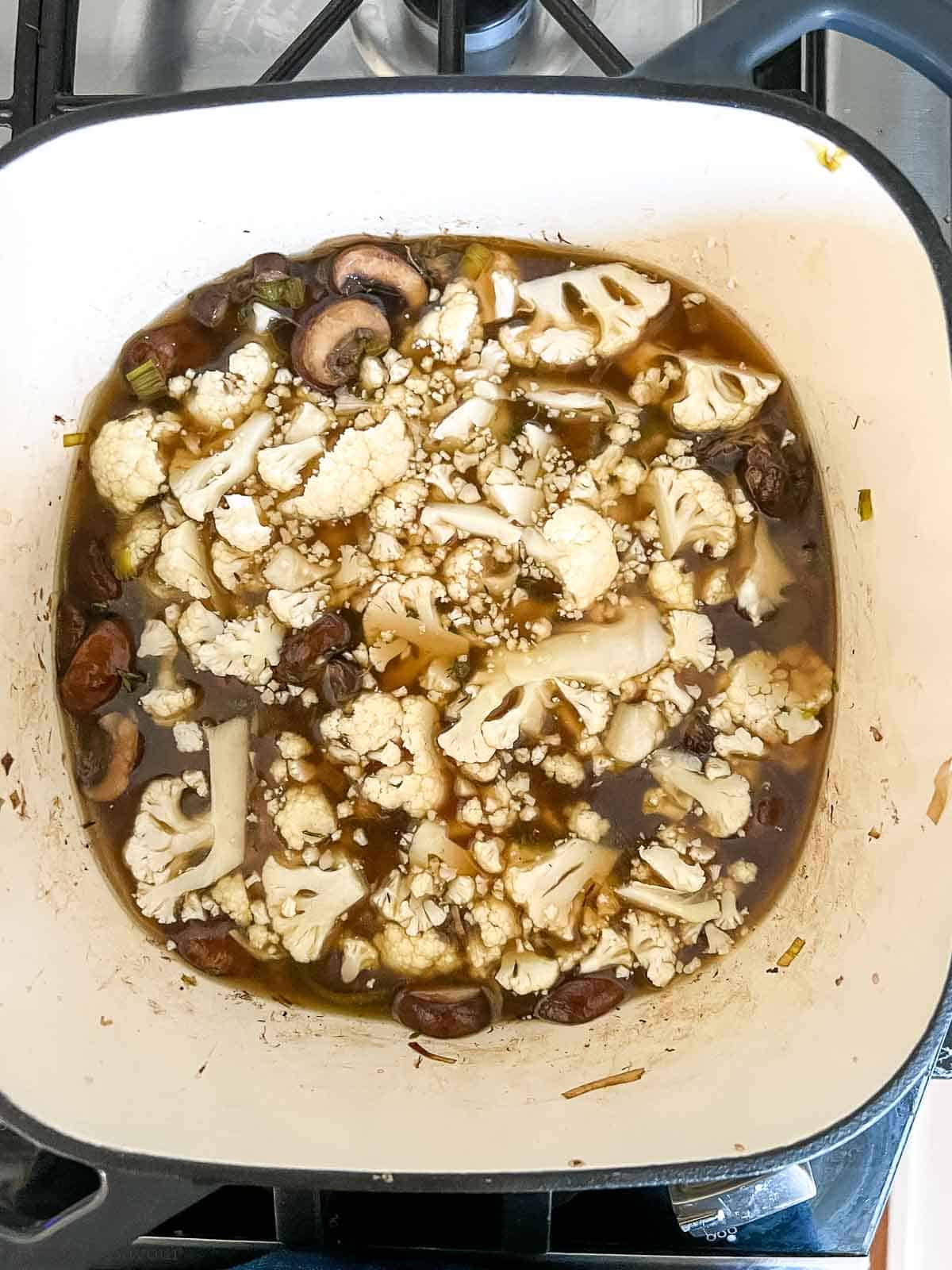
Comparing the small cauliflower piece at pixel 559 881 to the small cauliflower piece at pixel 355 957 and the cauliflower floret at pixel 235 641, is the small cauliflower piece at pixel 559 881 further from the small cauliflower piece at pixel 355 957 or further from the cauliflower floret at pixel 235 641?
the cauliflower floret at pixel 235 641

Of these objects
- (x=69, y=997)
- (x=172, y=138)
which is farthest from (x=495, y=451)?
(x=69, y=997)

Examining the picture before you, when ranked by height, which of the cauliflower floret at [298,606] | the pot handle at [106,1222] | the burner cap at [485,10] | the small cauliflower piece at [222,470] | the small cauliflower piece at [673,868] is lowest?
the pot handle at [106,1222]

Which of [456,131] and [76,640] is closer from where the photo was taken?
[456,131]

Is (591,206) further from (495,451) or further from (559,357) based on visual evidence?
(495,451)

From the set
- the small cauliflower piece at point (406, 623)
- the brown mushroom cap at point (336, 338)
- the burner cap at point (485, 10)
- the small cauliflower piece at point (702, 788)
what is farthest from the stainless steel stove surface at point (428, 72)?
the small cauliflower piece at point (406, 623)

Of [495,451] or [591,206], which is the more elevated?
[591,206]

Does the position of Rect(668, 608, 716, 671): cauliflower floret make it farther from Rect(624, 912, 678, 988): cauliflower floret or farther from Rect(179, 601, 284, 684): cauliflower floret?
Rect(179, 601, 284, 684): cauliflower floret

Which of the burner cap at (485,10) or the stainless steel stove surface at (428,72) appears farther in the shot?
the burner cap at (485,10)
